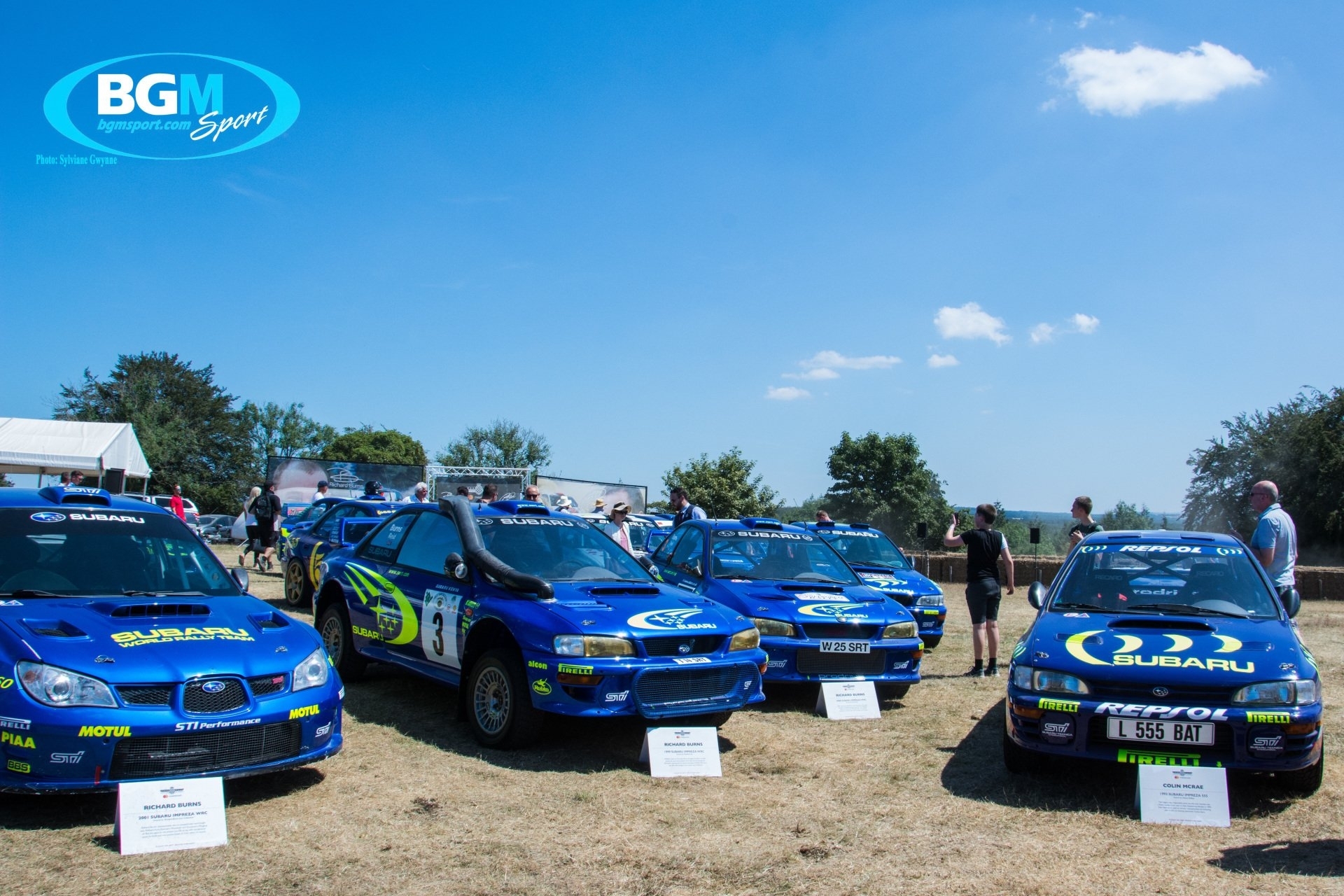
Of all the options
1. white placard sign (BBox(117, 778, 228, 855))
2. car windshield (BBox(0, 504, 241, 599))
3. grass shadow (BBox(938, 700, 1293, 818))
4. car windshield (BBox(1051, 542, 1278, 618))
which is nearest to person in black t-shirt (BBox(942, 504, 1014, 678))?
car windshield (BBox(1051, 542, 1278, 618))

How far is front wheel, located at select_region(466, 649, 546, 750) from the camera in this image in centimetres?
582

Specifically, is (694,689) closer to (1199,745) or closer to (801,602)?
(801,602)

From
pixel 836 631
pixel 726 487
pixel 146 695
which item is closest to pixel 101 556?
pixel 146 695

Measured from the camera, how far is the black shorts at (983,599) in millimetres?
9430

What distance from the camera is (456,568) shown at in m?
6.44

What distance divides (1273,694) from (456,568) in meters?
4.85

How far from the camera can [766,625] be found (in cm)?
766

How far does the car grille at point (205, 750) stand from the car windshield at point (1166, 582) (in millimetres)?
4747

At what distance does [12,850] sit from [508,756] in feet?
8.47

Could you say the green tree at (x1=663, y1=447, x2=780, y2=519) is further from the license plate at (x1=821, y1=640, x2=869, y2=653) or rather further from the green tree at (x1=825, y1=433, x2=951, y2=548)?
the license plate at (x1=821, y1=640, x2=869, y2=653)

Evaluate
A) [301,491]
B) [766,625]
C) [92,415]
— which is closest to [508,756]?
[766,625]

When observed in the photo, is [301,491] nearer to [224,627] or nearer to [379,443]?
[224,627]

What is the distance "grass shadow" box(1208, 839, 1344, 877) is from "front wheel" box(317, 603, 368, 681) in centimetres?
604

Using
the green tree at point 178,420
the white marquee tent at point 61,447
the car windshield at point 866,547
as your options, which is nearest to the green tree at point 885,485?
the green tree at point 178,420
